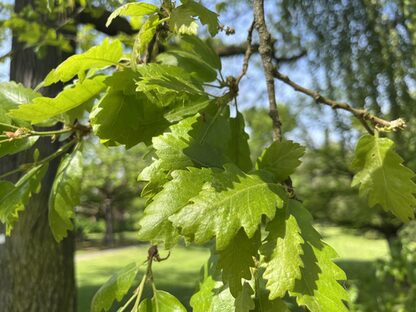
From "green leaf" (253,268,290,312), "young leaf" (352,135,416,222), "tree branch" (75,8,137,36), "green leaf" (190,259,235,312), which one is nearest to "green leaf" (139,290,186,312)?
"green leaf" (190,259,235,312)

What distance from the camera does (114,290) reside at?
2.55 ft

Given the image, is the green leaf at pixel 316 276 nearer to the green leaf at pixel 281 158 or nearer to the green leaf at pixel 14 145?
the green leaf at pixel 281 158

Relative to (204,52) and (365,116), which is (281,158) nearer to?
(365,116)

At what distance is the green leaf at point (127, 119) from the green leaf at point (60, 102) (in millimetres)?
44

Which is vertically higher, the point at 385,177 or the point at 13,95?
the point at 13,95

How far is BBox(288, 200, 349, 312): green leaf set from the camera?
551 mm

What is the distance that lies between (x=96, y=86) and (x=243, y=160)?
0.93ft

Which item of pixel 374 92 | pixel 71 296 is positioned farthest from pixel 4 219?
pixel 374 92

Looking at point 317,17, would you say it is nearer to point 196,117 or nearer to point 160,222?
point 196,117

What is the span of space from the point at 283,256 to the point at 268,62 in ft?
1.27

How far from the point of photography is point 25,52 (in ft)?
9.60

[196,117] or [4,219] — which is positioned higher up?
[196,117]

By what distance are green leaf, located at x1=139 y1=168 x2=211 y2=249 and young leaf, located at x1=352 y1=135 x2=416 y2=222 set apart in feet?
0.99

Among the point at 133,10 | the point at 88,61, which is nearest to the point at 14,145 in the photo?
the point at 88,61
